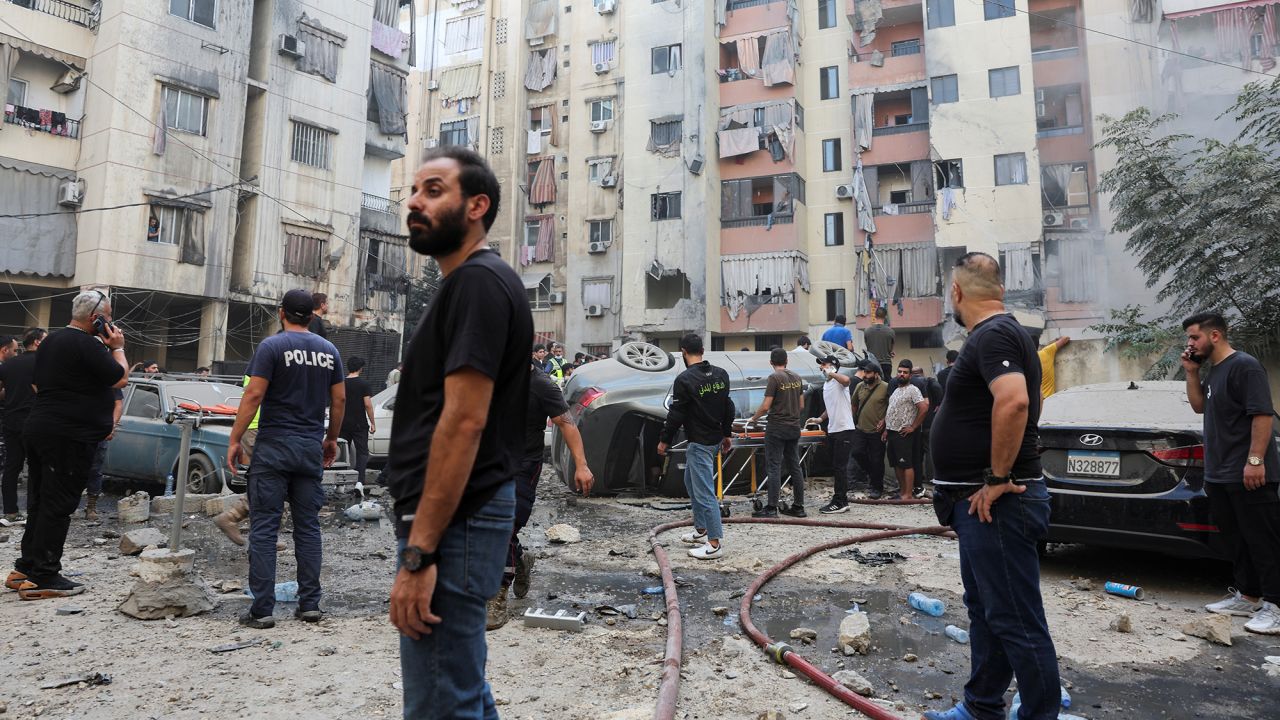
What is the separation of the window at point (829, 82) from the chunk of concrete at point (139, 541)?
29368 mm

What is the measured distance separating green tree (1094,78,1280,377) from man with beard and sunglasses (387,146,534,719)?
1521 centimetres

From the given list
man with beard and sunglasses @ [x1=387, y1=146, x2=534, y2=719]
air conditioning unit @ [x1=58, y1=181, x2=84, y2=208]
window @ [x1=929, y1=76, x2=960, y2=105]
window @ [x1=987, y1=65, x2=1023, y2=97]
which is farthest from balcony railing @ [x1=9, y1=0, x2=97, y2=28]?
window @ [x1=987, y1=65, x2=1023, y2=97]

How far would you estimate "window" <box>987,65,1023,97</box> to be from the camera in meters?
26.2

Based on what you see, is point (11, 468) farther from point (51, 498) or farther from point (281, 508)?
point (281, 508)

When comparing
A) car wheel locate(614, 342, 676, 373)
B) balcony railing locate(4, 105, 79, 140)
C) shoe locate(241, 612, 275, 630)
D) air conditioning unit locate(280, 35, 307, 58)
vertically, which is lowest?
shoe locate(241, 612, 275, 630)

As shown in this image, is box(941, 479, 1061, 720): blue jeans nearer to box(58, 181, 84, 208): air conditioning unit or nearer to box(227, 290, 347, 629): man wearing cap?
box(227, 290, 347, 629): man wearing cap

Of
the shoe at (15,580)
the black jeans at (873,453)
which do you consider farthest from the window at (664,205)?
the shoe at (15,580)

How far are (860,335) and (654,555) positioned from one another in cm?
2386

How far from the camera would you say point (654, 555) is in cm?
628

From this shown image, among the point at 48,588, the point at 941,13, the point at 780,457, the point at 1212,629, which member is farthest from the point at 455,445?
the point at 941,13

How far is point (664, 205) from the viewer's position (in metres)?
30.6

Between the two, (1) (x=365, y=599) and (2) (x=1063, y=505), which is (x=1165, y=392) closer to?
(2) (x=1063, y=505)

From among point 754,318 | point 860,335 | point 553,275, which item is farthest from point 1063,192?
point 553,275

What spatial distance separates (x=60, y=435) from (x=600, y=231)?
94.6 ft
